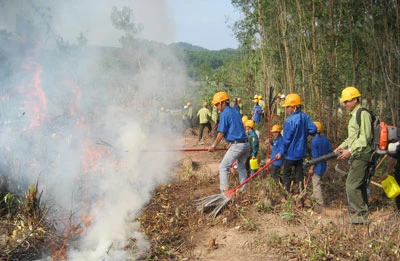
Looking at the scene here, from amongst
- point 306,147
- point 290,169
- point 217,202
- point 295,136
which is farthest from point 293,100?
point 217,202

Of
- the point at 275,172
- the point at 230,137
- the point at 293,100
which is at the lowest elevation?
the point at 275,172

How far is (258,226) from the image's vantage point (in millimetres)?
4875

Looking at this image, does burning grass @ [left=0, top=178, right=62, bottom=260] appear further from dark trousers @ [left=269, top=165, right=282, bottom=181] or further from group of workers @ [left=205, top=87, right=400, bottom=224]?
dark trousers @ [left=269, top=165, right=282, bottom=181]

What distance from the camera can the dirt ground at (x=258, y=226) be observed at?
4.00 meters

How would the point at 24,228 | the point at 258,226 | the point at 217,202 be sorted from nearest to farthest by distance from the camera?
the point at 24,228 < the point at 258,226 < the point at 217,202

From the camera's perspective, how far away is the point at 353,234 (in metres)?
4.01

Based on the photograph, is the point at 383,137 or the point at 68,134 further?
the point at 68,134

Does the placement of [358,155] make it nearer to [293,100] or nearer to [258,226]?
[293,100]

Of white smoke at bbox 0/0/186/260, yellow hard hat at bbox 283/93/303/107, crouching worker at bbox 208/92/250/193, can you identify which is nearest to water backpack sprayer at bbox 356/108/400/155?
→ yellow hard hat at bbox 283/93/303/107

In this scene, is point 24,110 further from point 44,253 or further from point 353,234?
point 353,234

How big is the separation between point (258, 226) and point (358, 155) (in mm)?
1771

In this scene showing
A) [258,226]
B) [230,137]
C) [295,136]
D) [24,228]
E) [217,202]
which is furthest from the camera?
[230,137]

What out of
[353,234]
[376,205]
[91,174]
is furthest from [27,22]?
[376,205]

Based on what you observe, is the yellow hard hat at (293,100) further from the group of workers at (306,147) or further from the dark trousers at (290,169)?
the dark trousers at (290,169)
